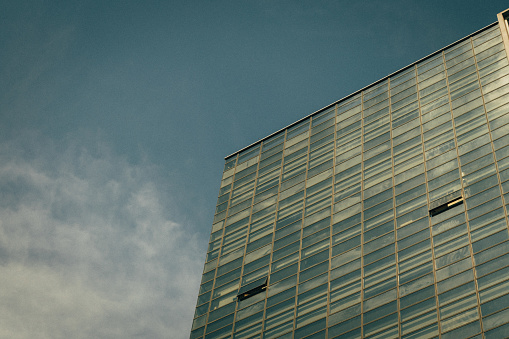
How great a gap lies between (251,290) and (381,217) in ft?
42.8

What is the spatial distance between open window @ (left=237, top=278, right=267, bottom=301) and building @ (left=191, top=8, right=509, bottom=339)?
11 cm

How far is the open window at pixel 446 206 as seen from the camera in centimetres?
5534

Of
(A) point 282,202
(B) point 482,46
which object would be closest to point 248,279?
(A) point 282,202

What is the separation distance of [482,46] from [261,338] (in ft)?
116

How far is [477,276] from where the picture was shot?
48656 mm

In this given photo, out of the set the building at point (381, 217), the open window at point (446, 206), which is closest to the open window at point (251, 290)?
the building at point (381, 217)

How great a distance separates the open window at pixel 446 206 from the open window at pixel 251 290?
15783 millimetres

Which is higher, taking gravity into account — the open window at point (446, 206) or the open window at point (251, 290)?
the open window at point (446, 206)

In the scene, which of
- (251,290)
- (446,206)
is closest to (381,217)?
(446,206)

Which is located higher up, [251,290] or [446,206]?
[446,206]

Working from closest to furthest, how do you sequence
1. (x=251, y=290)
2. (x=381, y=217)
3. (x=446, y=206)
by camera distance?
(x=446, y=206) → (x=381, y=217) → (x=251, y=290)

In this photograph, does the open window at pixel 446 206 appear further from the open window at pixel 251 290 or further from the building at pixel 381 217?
the open window at pixel 251 290

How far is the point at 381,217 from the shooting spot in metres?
59.7

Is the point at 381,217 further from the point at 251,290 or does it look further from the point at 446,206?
the point at 251,290
